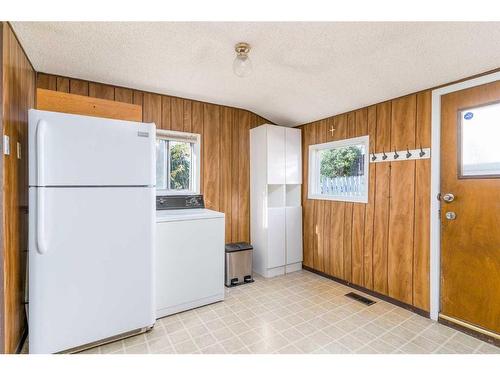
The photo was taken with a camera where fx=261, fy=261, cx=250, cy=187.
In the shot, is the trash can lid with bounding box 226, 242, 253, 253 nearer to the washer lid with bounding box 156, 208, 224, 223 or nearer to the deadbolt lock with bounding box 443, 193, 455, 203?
the washer lid with bounding box 156, 208, 224, 223

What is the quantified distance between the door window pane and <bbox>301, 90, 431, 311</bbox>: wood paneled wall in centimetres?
27

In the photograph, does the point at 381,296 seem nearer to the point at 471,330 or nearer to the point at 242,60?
the point at 471,330

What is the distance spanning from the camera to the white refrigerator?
1.67 metres

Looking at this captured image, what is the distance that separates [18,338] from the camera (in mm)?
1821

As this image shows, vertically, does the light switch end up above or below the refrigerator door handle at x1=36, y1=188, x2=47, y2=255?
above

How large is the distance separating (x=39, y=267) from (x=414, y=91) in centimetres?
330

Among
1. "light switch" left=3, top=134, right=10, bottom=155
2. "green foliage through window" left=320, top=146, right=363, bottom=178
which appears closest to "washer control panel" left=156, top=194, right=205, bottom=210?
"light switch" left=3, top=134, right=10, bottom=155

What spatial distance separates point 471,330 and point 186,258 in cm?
246

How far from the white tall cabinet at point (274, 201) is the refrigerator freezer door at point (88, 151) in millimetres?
1671

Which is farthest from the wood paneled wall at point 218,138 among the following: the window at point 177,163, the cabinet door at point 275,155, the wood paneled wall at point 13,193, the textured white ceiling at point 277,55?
the wood paneled wall at point 13,193

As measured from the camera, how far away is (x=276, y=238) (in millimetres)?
3443

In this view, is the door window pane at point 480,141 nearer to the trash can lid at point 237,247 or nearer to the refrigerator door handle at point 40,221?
the trash can lid at point 237,247

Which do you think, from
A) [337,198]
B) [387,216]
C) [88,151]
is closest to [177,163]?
[88,151]
